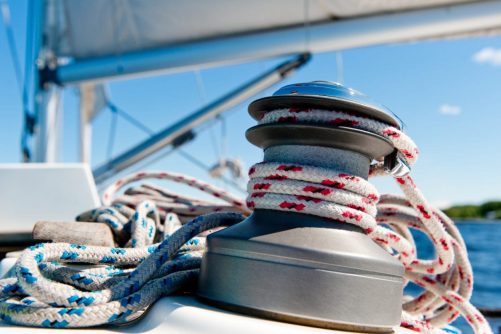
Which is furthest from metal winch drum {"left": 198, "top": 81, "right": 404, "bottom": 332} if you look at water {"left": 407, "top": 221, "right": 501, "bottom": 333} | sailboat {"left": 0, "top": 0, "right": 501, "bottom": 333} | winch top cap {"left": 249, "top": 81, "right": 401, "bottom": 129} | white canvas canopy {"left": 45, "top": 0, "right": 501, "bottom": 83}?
white canvas canopy {"left": 45, "top": 0, "right": 501, "bottom": 83}

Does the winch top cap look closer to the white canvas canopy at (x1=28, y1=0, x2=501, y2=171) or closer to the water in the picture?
the water

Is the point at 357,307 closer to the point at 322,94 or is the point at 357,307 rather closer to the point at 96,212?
the point at 322,94

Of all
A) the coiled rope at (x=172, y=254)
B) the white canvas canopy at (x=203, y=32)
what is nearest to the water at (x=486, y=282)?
the white canvas canopy at (x=203, y=32)

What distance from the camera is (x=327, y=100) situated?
0.70 metres

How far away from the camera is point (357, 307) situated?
0.66 m

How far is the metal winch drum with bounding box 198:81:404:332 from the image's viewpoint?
64 cm

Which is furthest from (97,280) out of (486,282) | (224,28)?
(486,282)

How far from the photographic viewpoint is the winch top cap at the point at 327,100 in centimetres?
70

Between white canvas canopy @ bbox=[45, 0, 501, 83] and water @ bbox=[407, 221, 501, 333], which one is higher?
white canvas canopy @ bbox=[45, 0, 501, 83]

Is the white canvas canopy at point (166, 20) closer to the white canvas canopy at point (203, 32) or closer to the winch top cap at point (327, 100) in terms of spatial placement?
the white canvas canopy at point (203, 32)

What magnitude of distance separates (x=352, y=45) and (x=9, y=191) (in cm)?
294

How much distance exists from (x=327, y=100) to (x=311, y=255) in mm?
188

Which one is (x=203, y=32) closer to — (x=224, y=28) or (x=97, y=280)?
(x=224, y=28)

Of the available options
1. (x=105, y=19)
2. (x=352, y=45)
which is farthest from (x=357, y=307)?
(x=105, y=19)
